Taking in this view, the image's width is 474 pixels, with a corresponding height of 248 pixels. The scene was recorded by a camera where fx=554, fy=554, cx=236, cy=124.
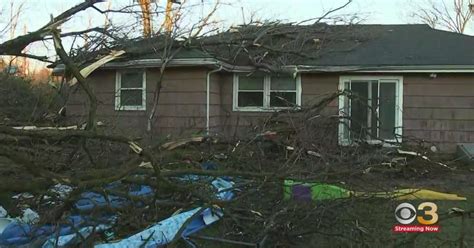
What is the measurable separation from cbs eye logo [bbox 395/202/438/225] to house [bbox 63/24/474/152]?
677 centimetres

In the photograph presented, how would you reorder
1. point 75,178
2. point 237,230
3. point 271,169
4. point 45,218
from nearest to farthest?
point 75,178 < point 45,218 < point 237,230 < point 271,169

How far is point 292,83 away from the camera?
45.8ft

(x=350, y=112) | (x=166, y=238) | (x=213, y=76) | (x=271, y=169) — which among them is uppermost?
(x=213, y=76)

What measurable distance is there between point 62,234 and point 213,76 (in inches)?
334

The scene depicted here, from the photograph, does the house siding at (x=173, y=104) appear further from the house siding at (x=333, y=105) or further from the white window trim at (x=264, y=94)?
the white window trim at (x=264, y=94)

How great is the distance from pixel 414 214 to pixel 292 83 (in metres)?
8.45

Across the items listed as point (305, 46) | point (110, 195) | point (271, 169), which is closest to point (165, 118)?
point (305, 46)

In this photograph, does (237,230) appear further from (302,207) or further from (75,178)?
(75,178)

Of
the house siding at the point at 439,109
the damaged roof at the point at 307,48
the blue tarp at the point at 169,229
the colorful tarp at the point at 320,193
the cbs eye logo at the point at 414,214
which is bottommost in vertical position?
the blue tarp at the point at 169,229

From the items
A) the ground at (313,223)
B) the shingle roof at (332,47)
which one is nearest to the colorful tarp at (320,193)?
the ground at (313,223)

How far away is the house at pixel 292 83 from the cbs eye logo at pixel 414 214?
22.2ft

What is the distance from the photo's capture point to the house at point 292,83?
13.1 meters

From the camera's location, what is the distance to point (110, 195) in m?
5.98

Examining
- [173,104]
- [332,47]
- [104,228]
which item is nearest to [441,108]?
[332,47]
